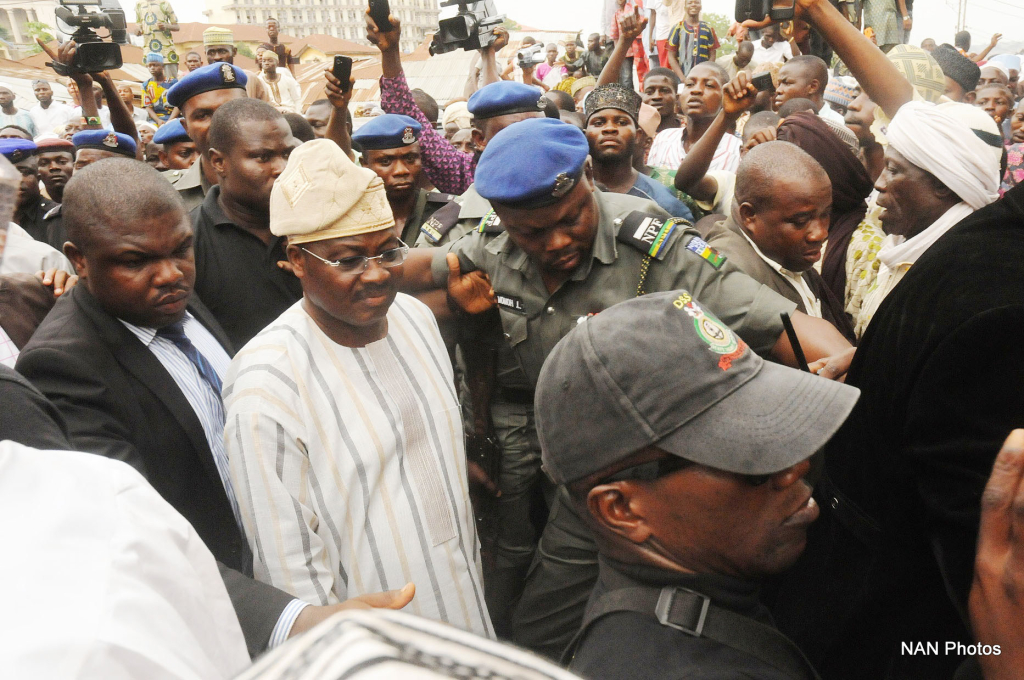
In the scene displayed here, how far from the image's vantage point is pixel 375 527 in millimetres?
1997

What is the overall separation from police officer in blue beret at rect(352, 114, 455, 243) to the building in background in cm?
10937

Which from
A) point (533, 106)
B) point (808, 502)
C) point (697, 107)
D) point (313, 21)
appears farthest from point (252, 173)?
point (313, 21)

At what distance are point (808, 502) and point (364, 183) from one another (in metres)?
1.49

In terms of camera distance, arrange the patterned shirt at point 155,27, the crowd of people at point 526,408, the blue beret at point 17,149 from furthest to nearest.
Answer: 1. the patterned shirt at point 155,27
2. the blue beret at point 17,149
3. the crowd of people at point 526,408

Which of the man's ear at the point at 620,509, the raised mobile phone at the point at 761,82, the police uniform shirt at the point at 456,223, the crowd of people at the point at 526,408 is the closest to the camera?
the crowd of people at the point at 526,408

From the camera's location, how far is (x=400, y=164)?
4090 millimetres

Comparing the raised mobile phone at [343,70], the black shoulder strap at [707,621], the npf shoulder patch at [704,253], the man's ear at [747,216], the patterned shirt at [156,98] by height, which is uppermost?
the raised mobile phone at [343,70]

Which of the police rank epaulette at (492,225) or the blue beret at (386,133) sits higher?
the blue beret at (386,133)

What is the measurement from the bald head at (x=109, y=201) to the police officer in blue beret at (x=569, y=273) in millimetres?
1022

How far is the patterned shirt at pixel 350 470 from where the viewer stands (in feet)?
6.06

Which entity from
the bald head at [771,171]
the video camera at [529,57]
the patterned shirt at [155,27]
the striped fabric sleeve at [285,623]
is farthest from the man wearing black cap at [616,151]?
the patterned shirt at [155,27]

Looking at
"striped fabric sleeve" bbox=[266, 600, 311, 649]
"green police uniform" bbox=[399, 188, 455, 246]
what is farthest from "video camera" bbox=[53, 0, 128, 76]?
"striped fabric sleeve" bbox=[266, 600, 311, 649]

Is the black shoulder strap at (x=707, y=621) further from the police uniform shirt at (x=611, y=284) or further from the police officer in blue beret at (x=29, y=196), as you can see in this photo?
the police officer in blue beret at (x=29, y=196)

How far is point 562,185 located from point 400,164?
6.75 ft
